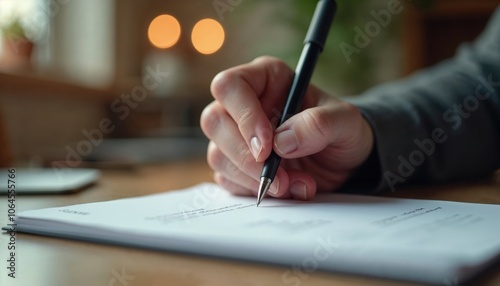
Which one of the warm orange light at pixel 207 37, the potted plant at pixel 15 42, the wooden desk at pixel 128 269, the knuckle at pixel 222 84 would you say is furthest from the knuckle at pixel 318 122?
the warm orange light at pixel 207 37

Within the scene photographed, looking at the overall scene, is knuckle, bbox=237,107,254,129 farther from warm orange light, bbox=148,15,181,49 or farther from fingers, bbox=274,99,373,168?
warm orange light, bbox=148,15,181,49

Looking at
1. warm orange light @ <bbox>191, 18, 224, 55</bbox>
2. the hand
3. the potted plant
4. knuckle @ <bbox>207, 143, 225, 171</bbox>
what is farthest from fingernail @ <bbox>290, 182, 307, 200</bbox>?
warm orange light @ <bbox>191, 18, 224, 55</bbox>

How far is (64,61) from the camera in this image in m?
1.99

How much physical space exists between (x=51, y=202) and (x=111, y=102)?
1.31m

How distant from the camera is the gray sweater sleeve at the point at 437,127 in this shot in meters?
0.65

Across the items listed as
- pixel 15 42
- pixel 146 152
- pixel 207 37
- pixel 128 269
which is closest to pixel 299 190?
pixel 128 269

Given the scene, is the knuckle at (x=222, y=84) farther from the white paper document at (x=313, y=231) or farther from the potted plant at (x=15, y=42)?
the potted plant at (x=15, y=42)

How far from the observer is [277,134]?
53 centimetres

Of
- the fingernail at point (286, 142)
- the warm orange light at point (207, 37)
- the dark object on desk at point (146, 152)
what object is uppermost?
the fingernail at point (286, 142)

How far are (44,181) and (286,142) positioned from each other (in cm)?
38

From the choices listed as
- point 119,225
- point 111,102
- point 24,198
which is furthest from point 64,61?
point 119,225

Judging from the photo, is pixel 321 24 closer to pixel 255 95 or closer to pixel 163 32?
pixel 255 95

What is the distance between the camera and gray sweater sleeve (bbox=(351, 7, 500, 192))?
2.14 ft

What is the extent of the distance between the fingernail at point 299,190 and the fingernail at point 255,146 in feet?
0.16
